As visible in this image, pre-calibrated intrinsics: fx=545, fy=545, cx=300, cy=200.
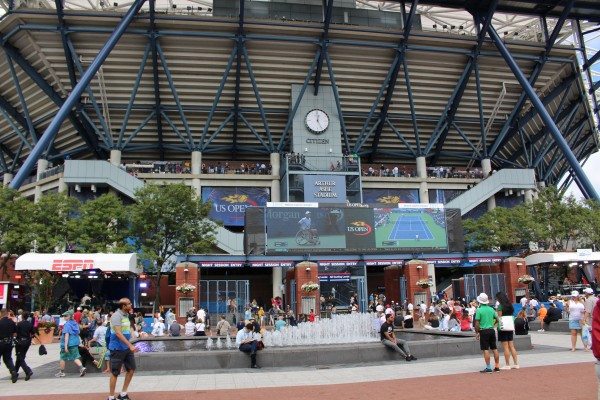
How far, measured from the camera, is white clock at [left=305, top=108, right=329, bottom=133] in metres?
48.8

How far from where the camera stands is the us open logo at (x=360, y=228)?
37906 millimetres

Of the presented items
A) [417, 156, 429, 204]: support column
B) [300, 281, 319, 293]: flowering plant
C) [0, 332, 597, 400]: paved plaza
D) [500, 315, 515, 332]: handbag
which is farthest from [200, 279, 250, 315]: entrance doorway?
[417, 156, 429, 204]: support column

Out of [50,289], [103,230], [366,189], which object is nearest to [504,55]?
[366,189]

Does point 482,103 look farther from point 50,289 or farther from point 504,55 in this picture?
point 50,289

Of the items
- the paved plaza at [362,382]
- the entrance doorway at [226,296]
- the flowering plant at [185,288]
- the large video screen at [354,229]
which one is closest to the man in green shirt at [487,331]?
the paved plaza at [362,382]

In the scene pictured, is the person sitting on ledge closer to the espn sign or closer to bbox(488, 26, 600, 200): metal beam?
the espn sign

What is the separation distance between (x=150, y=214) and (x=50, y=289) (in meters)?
7.80

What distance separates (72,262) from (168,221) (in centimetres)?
874

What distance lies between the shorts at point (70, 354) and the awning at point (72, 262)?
574 inches

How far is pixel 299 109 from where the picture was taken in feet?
160

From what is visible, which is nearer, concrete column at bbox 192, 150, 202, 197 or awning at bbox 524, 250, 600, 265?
awning at bbox 524, 250, 600, 265

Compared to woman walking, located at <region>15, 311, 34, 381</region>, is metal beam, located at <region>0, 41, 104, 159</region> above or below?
above

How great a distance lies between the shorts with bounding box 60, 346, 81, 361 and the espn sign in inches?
574

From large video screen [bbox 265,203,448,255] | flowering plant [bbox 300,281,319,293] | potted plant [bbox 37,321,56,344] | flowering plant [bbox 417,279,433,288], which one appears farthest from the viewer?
large video screen [bbox 265,203,448,255]
